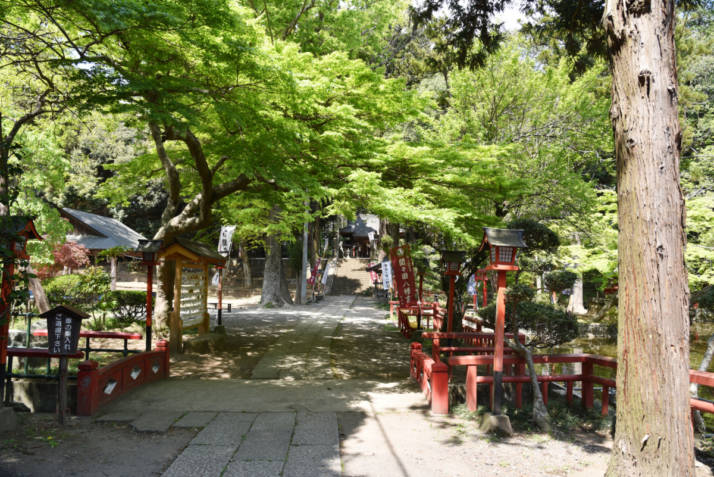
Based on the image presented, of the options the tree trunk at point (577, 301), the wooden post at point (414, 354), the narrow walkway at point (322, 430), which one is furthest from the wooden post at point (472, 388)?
the tree trunk at point (577, 301)

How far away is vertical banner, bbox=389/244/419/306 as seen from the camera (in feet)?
47.6

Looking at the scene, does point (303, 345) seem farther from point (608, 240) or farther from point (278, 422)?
point (608, 240)

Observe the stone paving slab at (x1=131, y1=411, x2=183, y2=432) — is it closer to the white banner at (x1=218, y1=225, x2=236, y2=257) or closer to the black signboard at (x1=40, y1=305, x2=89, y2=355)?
the black signboard at (x1=40, y1=305, x2=89, y2=355)

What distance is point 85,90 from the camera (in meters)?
6.73

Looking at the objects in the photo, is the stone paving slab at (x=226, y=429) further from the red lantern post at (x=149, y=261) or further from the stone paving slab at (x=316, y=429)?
the red lantern post at (x=149, y=261)

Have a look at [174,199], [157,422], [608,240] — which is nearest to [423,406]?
[157,422]

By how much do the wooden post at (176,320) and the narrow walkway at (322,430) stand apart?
2.42m

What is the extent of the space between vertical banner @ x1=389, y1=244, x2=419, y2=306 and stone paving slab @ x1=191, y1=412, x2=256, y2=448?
345 inches

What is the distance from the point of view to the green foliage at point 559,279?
65.5ft

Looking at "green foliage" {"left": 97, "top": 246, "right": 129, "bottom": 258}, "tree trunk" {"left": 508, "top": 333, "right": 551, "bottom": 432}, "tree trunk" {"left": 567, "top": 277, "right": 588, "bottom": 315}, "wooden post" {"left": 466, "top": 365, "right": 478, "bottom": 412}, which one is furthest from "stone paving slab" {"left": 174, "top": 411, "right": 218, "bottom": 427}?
"tree trunk" {"left": 567, "top": 277, "right": 588, "bottom": 315}

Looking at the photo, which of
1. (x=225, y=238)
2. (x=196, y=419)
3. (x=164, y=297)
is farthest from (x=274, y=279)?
(x=196, y=419)

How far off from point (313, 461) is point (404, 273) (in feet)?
33.0

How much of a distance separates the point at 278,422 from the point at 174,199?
6829 mm

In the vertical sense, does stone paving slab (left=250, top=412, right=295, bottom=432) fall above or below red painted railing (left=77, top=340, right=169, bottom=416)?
below
